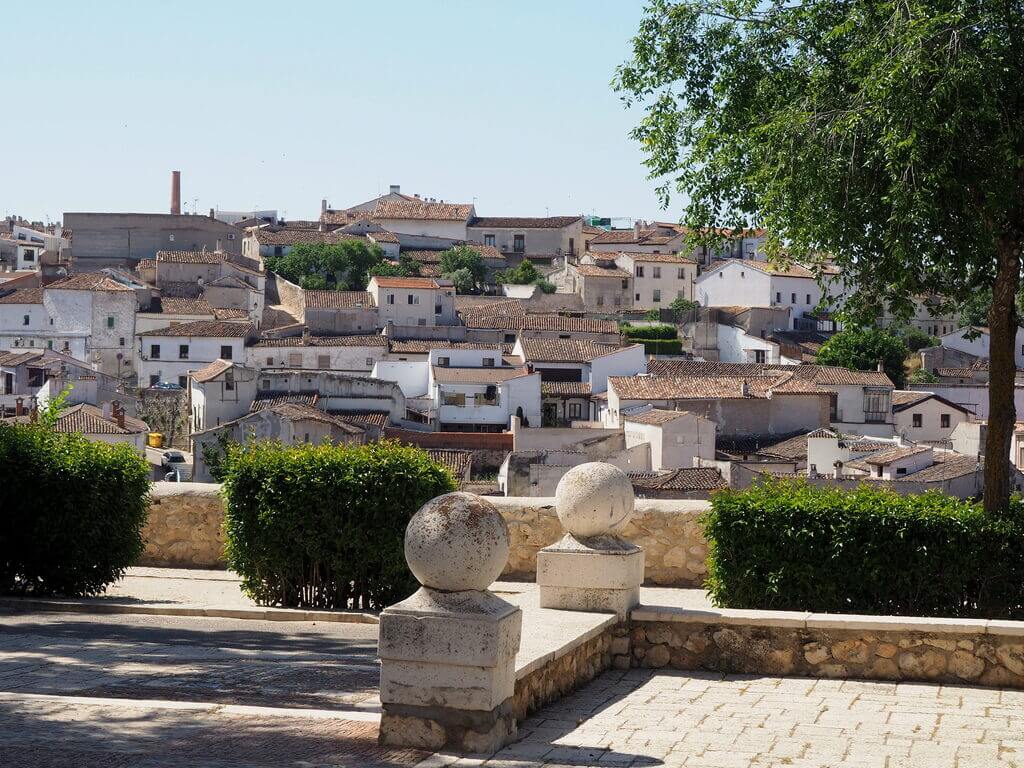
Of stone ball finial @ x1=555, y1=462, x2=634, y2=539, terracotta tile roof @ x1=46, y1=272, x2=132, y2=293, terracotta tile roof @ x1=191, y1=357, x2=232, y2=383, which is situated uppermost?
terracotta tile roof @ x1=46, y1=272, x2=132, y2=293

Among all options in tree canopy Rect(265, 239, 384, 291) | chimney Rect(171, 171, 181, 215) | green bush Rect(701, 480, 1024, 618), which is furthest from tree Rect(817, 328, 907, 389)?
green bush Rect(701, 480, 1024, 618)

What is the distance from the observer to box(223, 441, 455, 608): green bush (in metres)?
11.1

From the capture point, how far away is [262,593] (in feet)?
37.2

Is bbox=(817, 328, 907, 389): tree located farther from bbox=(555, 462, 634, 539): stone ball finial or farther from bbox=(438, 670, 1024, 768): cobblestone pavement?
bbox=(438, 670, 1024, 768): cobblestone pavement

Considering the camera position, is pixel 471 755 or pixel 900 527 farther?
pixel 900 527

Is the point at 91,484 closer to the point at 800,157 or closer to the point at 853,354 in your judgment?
the point at 800,157

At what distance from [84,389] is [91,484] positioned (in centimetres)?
5206

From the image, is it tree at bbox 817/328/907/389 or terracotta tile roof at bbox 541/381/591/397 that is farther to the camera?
tree at bbox 817/328/907/389

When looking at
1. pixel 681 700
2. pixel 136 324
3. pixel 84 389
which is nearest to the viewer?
pixel 681 700

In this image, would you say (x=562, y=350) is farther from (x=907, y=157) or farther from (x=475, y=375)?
(x=907, y=157)

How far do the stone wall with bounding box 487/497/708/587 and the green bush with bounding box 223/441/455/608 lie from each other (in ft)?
4.23

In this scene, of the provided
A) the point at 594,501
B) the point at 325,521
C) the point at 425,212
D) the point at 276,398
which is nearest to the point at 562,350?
the point at 276,398

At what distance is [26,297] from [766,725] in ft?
268

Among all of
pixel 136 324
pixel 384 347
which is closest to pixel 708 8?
pixel 384 347
